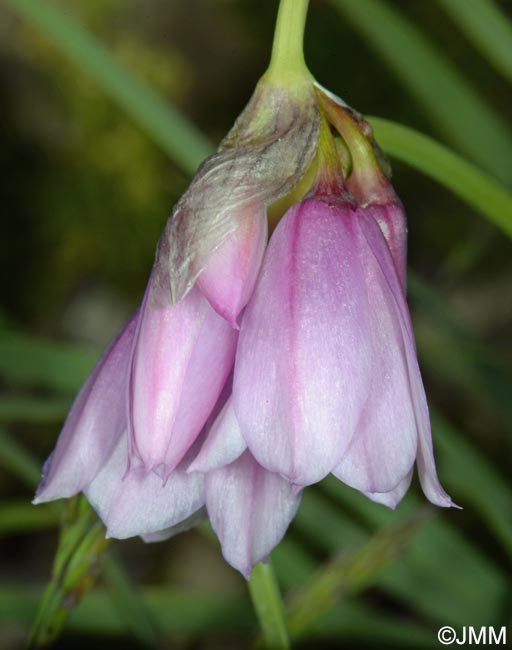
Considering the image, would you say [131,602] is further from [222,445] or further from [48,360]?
[222,445]

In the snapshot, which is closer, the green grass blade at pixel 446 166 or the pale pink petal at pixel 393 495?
the pale pink petal at pixel 393 495

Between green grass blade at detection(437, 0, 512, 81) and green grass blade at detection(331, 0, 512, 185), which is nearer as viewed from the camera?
green grass blade at detection(437, 0, 512, 81)

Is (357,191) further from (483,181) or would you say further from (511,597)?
(511,597)

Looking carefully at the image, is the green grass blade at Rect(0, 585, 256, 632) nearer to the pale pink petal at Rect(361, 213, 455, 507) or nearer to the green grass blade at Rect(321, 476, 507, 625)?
the green grass blade at Rect(321, 476, 507, 625)

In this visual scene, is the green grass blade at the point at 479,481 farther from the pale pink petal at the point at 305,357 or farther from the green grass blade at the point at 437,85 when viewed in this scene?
the pale pink petal at the point at 305,357

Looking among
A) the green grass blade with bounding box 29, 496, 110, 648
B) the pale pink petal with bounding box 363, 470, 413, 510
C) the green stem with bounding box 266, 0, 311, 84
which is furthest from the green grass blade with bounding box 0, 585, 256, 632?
the green stem with bounding box 266, 0, 311, 84

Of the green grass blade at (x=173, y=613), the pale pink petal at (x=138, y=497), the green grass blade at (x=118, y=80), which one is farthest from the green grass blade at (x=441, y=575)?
the pale pink petal at (x=138, y=497)

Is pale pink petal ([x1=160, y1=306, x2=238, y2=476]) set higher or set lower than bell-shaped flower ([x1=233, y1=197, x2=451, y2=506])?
lower


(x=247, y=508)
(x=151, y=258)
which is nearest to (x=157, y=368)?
(x=247, y=508)
